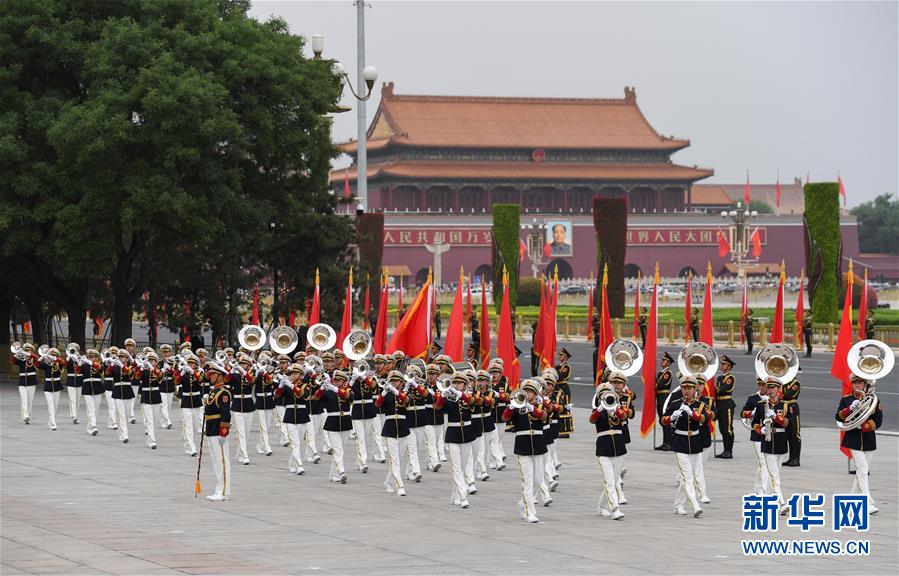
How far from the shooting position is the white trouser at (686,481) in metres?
14.7

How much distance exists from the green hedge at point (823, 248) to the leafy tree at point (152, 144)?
19158 mm

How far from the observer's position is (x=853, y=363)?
15461 millimetres

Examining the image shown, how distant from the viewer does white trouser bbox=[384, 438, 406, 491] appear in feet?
53.5

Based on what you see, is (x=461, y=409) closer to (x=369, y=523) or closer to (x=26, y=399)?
(x=369, y=523)

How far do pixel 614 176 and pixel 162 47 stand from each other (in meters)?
65.7

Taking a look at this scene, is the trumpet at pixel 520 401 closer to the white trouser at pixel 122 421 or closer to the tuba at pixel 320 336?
the tuba at pixel 320 336

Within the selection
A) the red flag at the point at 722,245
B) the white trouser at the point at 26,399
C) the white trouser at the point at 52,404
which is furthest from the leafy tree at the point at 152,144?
the red flag at the point at 722,245

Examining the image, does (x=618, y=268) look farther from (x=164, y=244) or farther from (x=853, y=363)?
(x=853, y=363)

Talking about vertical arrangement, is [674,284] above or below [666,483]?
above

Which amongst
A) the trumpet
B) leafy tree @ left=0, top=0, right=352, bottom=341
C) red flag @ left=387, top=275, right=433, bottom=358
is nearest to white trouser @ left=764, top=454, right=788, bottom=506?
the trumpet

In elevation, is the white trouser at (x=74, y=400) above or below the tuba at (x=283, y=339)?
below

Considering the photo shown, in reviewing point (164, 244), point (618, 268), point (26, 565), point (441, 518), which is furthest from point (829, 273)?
point (26, 565)

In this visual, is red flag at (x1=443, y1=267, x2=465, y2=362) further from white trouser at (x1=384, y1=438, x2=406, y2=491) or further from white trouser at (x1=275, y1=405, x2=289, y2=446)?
white trouser at (x1=384, y1=438, x2=406, y2=491)

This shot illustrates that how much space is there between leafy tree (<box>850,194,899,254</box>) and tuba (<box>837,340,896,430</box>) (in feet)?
326
